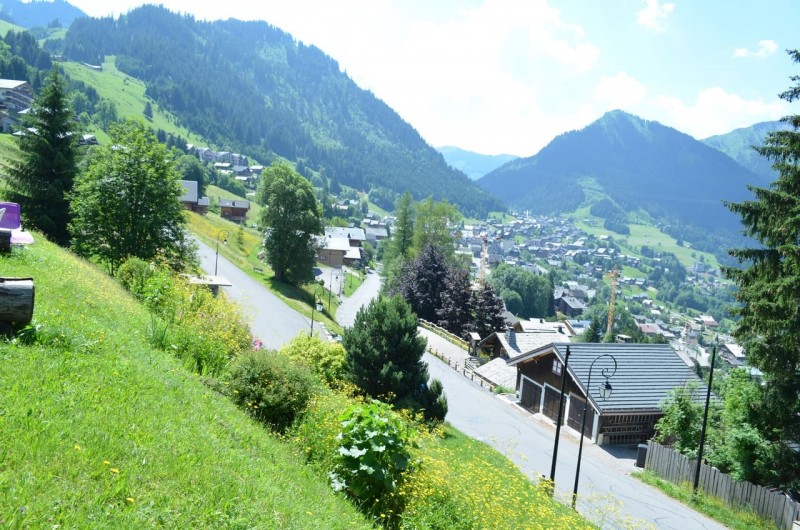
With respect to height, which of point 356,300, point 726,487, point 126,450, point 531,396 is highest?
point 126,450

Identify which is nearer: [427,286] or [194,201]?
[427,286]

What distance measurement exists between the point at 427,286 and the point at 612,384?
107 ft

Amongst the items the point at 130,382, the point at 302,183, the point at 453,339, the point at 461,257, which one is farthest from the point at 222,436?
the point at 461,257

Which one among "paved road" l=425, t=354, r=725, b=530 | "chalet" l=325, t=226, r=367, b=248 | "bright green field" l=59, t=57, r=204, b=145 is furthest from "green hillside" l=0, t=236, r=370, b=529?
"bright green field" l=59, t=57, r=204, b=145

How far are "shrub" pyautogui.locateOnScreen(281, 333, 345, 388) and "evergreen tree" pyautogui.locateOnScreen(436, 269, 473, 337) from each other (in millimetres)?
34645

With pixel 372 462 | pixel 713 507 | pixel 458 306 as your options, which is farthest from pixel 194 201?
pixel 372 462

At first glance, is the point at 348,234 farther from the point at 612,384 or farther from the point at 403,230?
A: the point at 612,384

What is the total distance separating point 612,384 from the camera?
28.0 meters

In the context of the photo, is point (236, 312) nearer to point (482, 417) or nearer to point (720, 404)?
point (482, 417)

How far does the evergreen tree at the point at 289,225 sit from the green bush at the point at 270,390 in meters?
44.5

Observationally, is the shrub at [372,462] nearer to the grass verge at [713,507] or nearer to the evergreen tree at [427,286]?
the grass verge at [713,507]

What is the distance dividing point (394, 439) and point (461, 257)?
6954 centimetres

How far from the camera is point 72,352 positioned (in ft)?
25.8

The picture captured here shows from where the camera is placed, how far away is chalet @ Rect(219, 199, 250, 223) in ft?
370
